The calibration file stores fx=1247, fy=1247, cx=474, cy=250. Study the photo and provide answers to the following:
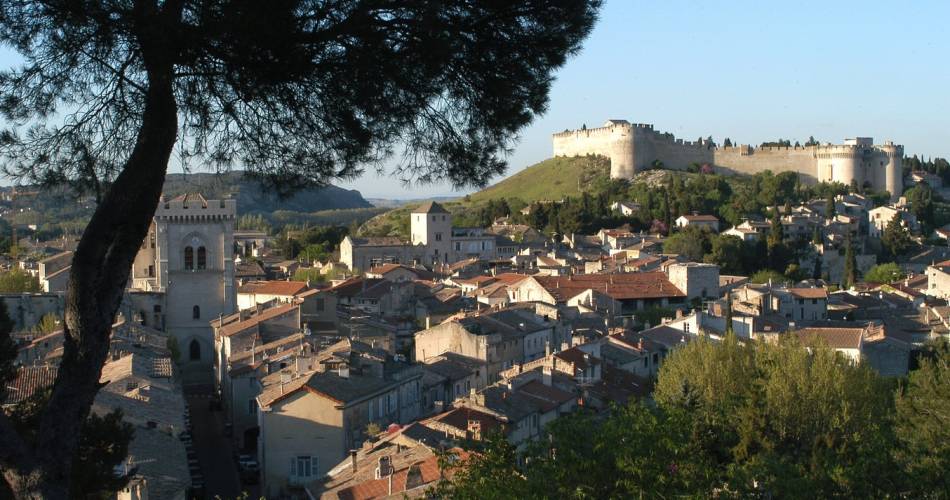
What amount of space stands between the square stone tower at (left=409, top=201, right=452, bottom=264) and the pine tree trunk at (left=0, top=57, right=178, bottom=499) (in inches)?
2491

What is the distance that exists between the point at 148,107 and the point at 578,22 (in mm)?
2742

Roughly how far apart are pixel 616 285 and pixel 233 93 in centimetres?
4236

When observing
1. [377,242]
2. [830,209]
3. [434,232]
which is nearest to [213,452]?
[377,242]

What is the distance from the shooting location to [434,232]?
71.4 metres

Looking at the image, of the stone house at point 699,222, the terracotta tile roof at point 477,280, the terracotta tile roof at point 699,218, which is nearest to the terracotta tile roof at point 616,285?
the terracotta tile roof at point 477,280

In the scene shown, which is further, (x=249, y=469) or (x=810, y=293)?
(x=810, y=293)

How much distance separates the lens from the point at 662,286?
1994 inches

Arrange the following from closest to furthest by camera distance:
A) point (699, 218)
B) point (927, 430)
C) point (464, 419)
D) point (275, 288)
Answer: point (927, 430) → point (464, 419) → point (275, 288) → point (699, 218)

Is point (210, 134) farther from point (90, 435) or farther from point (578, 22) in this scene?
point (90, 435)

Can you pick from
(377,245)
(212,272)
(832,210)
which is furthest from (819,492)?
(832,210)

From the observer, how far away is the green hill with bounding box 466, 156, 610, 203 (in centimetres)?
10175

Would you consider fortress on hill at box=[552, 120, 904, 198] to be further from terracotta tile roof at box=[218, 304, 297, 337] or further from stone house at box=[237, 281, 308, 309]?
terracotta tile roof at box=[218, 304, 297, 337]

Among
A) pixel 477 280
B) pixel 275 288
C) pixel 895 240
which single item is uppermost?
pixel 895 240

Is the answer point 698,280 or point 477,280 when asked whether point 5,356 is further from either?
point 477,280
